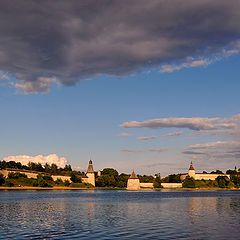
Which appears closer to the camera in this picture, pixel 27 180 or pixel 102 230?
pixel 102 230

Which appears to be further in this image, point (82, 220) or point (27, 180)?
point (27, 180)

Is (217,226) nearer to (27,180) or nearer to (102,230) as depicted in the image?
(102,230)

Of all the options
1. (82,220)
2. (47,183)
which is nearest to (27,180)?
(47,183)

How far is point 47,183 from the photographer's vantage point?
199 m

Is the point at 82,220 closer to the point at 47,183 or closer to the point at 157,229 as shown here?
the point at 157,229

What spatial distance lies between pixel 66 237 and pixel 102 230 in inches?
190

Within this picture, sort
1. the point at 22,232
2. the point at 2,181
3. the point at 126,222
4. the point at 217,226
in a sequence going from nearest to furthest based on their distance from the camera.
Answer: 1. the point at 22,232
2. the point at 217,226
3. the point at 126,222
4. the point at 2,181

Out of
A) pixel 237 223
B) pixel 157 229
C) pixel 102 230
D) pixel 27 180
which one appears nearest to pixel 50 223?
pixel 102 230

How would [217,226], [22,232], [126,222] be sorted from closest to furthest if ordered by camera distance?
1. [22,232]
2. [217,226]
3. [126,222]

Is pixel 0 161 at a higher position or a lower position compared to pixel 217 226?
higher

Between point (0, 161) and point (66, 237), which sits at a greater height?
point (0, 161)

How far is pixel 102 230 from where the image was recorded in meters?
33.6

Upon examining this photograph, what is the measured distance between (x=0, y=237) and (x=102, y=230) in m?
9.26

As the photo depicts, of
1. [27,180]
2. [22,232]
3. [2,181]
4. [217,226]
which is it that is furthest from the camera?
[27,180]
